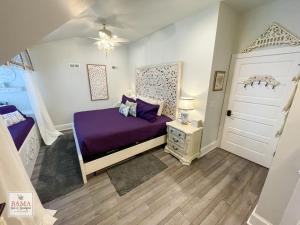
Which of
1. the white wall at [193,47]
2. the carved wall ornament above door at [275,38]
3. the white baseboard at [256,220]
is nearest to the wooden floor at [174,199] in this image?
the white baseboard at [256,220]

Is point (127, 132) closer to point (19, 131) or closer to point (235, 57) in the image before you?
point (19, 131)

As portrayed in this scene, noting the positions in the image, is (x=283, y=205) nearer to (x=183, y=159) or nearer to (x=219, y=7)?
(x=183, y=159)

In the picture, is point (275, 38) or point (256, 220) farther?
point (275, 38)

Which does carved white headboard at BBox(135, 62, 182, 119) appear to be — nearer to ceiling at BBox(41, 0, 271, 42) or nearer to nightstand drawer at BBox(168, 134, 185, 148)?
nightstand drawer at BBox(168, 134, 185, 148)

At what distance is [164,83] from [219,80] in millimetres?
1171

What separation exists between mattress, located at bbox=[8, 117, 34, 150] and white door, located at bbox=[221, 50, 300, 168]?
11.8ft

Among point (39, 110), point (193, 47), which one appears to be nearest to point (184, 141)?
point (193, 47)

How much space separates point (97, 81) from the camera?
13.3 feet

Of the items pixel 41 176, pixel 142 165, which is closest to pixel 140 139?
pixel 142 165

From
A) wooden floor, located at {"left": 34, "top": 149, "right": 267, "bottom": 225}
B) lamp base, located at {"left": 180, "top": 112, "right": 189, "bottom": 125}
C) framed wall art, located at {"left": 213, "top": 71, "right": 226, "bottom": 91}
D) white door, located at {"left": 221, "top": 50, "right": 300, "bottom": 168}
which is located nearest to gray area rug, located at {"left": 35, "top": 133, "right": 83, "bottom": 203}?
wooden floor, located at {"left": 34, "top": 149, "right": 267, "bottom": 225}

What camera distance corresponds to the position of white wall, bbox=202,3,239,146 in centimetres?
206

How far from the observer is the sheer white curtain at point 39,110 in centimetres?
279

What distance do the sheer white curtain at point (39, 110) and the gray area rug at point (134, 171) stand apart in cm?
202

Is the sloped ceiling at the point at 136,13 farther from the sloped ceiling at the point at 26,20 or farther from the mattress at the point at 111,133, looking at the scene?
the mattress at the point at 111,133
